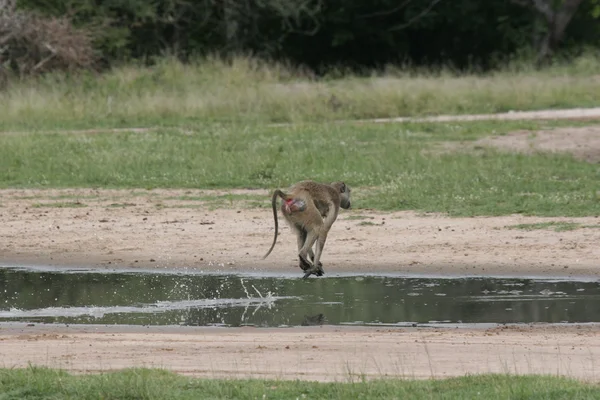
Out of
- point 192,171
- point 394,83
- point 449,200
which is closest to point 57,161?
point 192,171

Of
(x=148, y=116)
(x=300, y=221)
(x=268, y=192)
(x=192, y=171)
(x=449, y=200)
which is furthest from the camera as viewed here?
(x=148, y=116)

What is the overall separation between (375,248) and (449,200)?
2.90 m

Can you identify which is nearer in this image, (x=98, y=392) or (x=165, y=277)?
(x=98, y=392)

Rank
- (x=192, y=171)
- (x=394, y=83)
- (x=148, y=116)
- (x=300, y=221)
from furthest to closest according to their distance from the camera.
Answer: (x=394, y=83) → (x=148, y=116) → (x=192, y=171) → (x=300, y=221)

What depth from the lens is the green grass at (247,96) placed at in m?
28.1

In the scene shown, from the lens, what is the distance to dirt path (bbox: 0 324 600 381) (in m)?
8.84

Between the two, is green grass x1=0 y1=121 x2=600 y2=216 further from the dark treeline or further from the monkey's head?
the dark treeline

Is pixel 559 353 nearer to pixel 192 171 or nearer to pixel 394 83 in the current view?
pixel 192 171

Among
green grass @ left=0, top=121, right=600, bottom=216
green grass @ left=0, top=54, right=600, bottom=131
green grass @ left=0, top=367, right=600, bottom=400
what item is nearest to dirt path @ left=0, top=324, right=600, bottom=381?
green grass @ left=0, top=367, right=600, bottom=400

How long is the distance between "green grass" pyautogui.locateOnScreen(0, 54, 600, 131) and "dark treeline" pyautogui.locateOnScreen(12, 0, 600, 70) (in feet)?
21.0

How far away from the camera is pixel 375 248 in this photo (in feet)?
49.8

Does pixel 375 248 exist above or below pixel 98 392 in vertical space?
below

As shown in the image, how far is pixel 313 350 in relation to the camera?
9.67 meters

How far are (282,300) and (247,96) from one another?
17.9 meters
